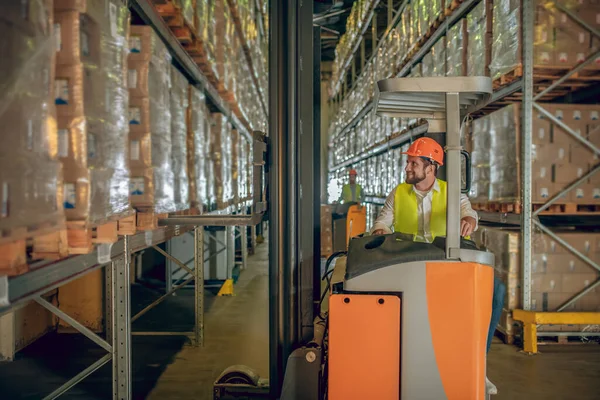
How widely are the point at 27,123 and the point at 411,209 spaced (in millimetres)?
2533

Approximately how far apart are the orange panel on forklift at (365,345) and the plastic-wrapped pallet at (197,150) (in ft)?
10.1

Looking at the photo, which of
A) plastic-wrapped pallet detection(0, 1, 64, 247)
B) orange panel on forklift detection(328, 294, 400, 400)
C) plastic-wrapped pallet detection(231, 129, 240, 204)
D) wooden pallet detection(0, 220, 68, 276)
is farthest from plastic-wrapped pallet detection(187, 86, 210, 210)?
orange panel on forklift detection(328, 294, 400, 400)

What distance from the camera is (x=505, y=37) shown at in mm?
5031

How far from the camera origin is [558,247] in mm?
5098

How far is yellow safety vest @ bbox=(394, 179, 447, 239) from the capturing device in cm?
333

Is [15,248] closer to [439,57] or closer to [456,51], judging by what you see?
[456,51]

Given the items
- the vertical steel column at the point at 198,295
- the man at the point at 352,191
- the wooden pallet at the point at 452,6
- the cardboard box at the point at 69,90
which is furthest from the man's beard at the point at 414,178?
the man at the point at 352,191

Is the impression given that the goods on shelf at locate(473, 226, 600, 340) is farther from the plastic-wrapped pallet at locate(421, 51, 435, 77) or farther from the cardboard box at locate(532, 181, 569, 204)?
the plastic-wrapped pallet at locate(421, 51, 435, 77)

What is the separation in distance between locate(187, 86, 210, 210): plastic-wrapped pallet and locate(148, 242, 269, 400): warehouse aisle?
5.17 ft

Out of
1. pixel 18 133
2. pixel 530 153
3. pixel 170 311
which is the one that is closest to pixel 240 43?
pixel 170 311

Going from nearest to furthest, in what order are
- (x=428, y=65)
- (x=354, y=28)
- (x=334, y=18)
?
(x=334, y=18) → (x=428, y=65) → (x=354, y=28)

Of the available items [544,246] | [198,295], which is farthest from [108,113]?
[544,246]

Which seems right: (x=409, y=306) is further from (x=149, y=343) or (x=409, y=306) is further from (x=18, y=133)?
(x=149, y=343)

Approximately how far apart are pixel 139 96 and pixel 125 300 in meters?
1.50
